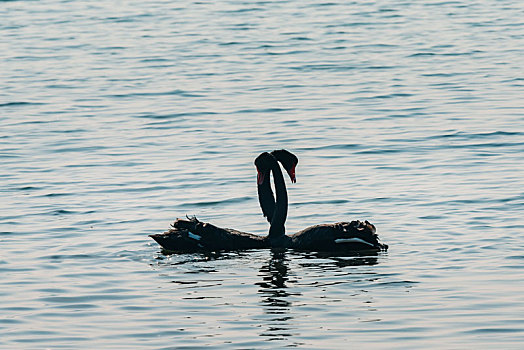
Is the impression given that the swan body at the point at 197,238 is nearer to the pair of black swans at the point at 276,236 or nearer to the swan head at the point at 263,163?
the pair of black swans at the point at 276,236

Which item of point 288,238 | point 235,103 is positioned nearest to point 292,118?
point 235,103

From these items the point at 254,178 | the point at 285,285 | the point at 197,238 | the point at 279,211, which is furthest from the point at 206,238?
the point at 254,178

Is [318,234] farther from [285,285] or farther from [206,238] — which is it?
[285,285]

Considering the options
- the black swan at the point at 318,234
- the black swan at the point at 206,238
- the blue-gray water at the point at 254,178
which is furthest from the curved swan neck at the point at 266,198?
the blue-gray water at the point at 254,178

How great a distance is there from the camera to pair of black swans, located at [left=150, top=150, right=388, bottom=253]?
1145 centimetres

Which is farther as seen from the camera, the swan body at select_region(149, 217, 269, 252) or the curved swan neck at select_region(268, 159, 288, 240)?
the curved swan neck at select_region(268, 159, 288, 240)

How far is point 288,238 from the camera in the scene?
1197 cm

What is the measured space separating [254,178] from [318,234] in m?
4.19

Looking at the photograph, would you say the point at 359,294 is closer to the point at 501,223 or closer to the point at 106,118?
the point at 501,223

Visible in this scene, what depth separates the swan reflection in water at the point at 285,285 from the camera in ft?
29.6

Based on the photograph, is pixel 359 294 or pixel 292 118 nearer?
pixel 359 294

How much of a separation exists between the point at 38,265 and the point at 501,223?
4688 mm

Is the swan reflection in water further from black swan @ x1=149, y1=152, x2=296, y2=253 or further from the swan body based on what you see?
the swan body

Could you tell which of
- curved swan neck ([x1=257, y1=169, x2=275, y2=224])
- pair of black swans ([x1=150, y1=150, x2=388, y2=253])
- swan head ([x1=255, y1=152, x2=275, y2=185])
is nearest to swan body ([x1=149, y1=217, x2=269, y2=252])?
pair of black swans ([x1=150, y1=150, x2=388, y2=253])
